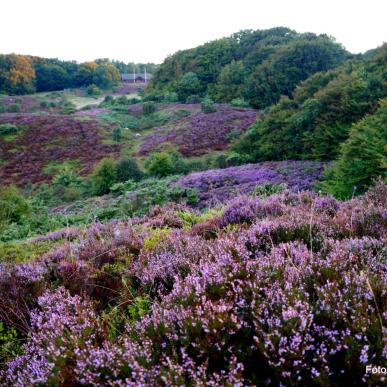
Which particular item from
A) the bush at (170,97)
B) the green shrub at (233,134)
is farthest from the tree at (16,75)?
the green shrub at (233,134)

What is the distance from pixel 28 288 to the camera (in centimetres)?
316

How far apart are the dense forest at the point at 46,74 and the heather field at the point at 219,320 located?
76.6 m

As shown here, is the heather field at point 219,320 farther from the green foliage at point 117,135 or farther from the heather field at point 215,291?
the green foliage at point 117,135

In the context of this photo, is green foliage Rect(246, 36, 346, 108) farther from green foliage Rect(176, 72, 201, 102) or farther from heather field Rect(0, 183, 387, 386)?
heather field Rect(0, 183, 387, 386)

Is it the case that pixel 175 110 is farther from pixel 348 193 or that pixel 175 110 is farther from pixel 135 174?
pixel 348 193

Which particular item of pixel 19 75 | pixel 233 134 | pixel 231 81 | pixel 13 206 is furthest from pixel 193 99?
pixel 19 75

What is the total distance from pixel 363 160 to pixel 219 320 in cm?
770

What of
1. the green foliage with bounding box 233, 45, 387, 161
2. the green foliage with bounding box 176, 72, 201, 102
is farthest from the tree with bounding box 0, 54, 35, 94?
the green foliage with bounding box 233, 45, 387, 161

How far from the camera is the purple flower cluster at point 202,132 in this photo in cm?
2798

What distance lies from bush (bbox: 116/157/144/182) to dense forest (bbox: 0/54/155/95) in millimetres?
60893

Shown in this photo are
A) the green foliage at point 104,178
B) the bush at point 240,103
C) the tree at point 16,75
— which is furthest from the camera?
the tree at point 16,75

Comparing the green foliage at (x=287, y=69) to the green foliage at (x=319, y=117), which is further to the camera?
the green foliage at (x=287, y=69)

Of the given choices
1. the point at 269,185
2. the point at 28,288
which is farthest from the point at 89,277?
the point at 269,185

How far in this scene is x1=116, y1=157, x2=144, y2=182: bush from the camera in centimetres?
1905
